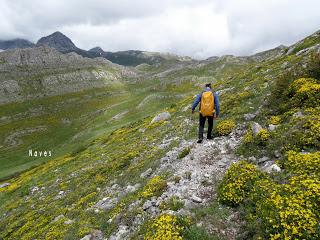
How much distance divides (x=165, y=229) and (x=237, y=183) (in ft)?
11.5

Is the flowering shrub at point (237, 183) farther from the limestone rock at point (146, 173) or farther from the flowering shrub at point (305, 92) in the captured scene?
the flowering shrub at point (305, 92)

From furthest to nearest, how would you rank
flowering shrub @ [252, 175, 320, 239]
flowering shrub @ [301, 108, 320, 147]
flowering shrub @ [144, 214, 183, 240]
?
flowering shrub @ [301, 108, 320, 147]
flowering shrub @ [144, 214, 183, 240]
flowering shrub @ [252, 175, 320, 239]

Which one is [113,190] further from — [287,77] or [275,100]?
[287,77]

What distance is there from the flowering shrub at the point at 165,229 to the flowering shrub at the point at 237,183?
2276mm

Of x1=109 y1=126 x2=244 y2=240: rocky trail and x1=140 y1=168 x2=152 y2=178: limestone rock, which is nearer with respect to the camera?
x1=109 y1=126 x2=244 y2=240: rocky trail

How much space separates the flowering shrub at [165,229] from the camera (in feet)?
34.8

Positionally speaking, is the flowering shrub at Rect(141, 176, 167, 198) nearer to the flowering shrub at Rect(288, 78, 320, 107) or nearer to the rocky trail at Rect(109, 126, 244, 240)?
the rocky trail at Rect(109, 126, 244, 240)

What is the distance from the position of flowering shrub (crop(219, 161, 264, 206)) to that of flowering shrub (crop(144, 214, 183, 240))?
228 cm

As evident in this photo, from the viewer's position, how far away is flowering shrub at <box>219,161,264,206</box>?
38.3 ft

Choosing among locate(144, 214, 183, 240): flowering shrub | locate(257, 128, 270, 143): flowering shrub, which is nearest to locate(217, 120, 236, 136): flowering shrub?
locate(257, 128, 270, 143): flowering shrub

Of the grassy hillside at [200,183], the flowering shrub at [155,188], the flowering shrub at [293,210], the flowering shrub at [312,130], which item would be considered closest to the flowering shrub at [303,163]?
the grassy hillside at [200,183]

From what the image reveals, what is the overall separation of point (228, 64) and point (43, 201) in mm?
158442

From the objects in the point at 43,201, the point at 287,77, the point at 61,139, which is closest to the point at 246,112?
the point at 287,77

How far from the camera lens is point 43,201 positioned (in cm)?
2352
